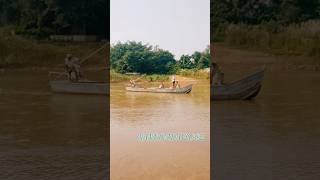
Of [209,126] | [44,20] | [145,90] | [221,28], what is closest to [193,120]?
[209,126]

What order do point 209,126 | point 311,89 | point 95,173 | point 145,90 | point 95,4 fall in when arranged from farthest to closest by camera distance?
point 95,4, point 311,89, point 145,90, point 209,126, point 95,173

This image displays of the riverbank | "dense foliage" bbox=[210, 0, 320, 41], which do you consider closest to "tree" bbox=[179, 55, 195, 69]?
the riverbank

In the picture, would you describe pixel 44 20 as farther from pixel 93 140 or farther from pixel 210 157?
pixel 210 157

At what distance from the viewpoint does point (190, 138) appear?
19.7 ft

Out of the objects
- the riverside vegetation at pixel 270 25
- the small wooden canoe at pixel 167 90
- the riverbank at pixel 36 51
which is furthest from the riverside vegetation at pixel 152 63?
the riverside vegetation at pixel 270 25

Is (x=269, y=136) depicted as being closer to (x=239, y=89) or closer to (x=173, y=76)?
(x=239, y=89)

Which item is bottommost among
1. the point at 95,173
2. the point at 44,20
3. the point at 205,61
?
the point at 95,173

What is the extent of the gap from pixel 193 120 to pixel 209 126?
1.16 ft

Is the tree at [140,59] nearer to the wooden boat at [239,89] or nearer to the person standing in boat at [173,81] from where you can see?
the person standing in boat at [173,81]

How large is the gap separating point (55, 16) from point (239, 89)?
6.20 metres

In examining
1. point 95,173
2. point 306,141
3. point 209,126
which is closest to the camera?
point 95,173

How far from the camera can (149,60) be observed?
8984mm

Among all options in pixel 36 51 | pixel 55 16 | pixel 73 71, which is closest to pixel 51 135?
pixel 73 71

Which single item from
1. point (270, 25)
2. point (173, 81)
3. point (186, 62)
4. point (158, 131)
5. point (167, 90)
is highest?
point (270, 25)
